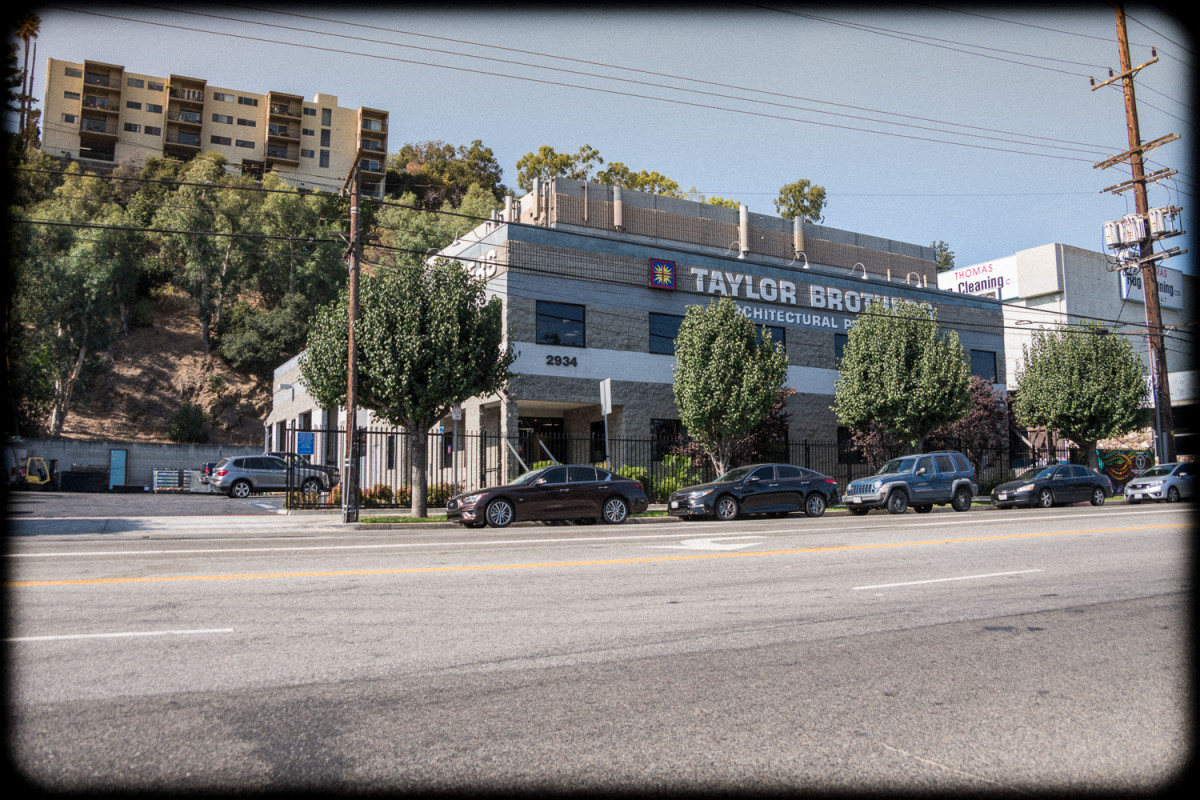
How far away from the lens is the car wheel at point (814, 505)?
22.8 metres

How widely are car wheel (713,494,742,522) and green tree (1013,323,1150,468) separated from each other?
63.6 feet

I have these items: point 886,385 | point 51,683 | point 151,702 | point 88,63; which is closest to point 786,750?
point 151,702

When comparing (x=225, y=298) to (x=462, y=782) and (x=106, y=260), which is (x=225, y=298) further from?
(x=462, y=782)

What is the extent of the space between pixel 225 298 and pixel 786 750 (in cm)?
7197

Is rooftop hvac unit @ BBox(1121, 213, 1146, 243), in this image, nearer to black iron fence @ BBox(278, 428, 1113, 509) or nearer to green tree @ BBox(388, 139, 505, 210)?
black iron fence @ BBox(278, 428, 1113, 509)

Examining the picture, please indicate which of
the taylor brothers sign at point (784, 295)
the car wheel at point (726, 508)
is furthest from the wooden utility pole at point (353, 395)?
the taylor brothers sign at point (784, 295)

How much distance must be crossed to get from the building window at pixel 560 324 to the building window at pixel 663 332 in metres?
2.98

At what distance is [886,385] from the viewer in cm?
2839

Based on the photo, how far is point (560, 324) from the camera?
88.6 feet

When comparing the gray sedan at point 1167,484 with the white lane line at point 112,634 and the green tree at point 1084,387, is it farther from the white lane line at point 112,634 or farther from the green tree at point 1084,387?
the white lane line at point 112,634

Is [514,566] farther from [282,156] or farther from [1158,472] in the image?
[282,156]

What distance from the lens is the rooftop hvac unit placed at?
2797 cm

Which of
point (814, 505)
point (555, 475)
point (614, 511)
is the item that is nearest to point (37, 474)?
point (555, 475)

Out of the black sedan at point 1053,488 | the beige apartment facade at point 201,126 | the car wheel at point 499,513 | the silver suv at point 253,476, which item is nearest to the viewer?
the car wheel at point 499,513
